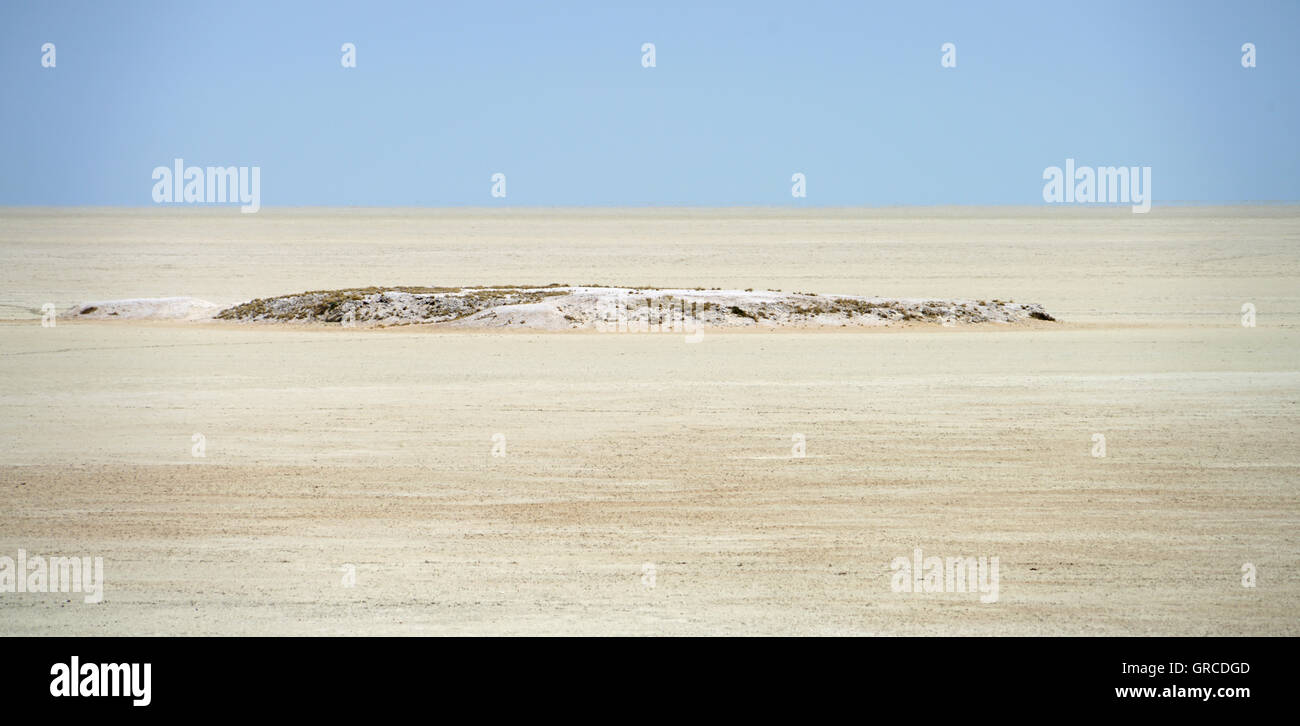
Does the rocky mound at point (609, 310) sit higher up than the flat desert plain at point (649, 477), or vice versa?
the rocky mound at point (609, 310)

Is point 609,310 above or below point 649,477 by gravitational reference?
above

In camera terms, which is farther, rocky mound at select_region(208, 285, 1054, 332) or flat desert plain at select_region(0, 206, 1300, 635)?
rocky mound at select_region(208, 285, 1054, 332)

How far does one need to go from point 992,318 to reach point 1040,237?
224 feet

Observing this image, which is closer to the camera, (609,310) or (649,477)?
(649,477)

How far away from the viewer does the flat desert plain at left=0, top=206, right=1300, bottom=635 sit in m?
10.0

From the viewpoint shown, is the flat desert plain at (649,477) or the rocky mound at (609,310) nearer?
the flat desert plain at (649,477)

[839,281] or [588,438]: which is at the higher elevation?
[839,281]

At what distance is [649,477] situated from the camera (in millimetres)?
15148

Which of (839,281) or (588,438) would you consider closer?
(588,438)

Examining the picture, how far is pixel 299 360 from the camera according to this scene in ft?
88.6

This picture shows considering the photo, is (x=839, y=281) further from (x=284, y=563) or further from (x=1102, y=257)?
(x=284, y=563)

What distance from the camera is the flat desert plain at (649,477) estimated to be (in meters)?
10.0

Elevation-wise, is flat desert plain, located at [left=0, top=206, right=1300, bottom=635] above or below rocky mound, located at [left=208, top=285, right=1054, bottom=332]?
below

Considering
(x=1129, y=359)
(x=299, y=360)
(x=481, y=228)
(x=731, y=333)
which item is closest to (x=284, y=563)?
(x=299, y=360)
